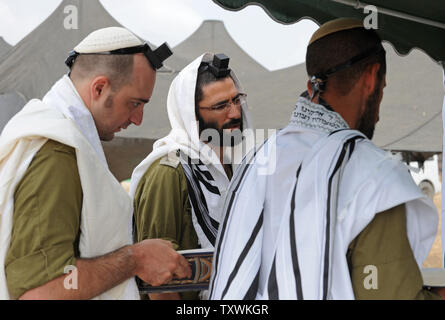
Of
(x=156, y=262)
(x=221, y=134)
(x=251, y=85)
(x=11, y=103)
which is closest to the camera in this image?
(x=156, y=262)

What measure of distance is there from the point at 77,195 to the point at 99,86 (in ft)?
1.51

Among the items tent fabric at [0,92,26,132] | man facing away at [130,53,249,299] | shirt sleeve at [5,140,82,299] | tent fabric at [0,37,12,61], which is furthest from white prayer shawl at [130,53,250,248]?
tent fabric at [0,37,12,61]

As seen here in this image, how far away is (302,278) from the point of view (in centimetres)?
156

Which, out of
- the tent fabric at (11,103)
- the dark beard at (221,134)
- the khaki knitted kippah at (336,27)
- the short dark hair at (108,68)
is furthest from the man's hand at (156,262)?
the tent fabric at (11,103)

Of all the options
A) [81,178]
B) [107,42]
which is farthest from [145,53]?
[81,178]

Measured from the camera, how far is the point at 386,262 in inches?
58.6

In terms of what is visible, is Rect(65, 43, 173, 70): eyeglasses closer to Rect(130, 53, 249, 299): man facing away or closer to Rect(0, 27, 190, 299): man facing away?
Rect(0, 27, 190, 299): man facing away

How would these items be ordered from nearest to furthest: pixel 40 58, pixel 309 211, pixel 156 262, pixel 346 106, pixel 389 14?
pixel 309 211
pixel 346 106
pixel 156 262
pixel 389 14
pixel 40 58

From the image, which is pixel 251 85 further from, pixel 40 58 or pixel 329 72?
pixel 329 72

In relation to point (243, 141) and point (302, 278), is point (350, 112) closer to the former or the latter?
point (302, 278)

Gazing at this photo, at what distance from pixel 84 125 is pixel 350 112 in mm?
927

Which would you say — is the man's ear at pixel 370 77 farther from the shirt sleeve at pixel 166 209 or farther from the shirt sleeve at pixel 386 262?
the shirt sleeve at pixel 166 209

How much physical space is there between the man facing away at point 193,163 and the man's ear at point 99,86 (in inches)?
30.6

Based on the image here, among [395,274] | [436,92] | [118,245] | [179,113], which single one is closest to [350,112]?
[395,274]
